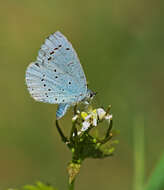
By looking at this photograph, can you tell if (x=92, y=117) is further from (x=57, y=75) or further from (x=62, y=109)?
(x=57, y=75)

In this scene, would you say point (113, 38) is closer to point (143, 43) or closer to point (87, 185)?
point (143, 43)

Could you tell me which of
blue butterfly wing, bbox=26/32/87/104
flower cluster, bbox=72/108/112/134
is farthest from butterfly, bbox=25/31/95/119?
flower cluster, bbox=72/108/112/134

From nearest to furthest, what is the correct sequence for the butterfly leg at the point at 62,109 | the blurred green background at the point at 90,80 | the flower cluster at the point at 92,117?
the flower cluster at the point at 92,117 → the butterfly leg at the point at 62,109 → the blurred green background at the point at 90,80

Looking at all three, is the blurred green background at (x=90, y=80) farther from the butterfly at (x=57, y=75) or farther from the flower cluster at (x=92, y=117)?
the flower cluster at (x=92, y=117)

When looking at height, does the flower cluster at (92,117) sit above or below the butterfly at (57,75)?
below

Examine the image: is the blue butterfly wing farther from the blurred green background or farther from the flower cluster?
the blurred green background

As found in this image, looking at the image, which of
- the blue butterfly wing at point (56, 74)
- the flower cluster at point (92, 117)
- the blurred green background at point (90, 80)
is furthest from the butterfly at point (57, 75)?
the blurred green background at point (90, 80)

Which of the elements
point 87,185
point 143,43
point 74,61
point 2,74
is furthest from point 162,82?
point 74,61
